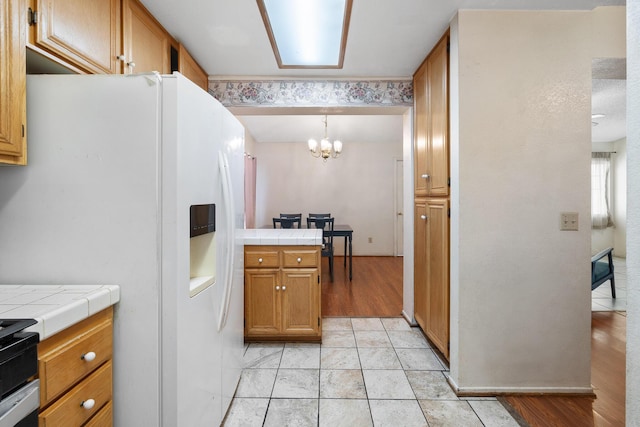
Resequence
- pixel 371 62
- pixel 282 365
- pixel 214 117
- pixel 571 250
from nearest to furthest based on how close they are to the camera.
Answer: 1. pixel 214 117
2. pixel 571 250
3. pixel 282 365
4. pixel 371 62

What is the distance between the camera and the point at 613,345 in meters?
2.20

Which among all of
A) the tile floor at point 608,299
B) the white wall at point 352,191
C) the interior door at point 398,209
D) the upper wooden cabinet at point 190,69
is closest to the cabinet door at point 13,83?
the upper wooden cabinet at point 190,69

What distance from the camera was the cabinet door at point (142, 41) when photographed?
143 centimetres

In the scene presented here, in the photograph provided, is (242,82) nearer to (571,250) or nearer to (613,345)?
(571,250)

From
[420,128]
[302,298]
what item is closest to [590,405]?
[302,298]

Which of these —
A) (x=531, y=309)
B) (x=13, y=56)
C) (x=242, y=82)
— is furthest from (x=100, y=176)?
(x=531, y=309)

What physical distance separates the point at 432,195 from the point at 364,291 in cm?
191

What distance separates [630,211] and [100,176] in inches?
61.1

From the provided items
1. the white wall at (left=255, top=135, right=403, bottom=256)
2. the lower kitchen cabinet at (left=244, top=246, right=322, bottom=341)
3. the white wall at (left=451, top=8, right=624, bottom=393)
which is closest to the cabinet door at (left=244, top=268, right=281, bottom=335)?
the lower kitchen cabinet at (left=244, top=246, right=322, bottom=341)

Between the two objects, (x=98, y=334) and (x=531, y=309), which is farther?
(x=531, y=309)

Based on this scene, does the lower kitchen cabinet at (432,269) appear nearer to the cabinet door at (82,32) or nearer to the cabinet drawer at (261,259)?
the cabinet drawer at (261,259)

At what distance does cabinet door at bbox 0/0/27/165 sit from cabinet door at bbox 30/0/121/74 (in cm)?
7

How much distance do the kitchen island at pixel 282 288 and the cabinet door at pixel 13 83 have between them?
4.51 ft

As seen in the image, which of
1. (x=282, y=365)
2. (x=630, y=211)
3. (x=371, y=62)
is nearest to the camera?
(x=630, y=211)
